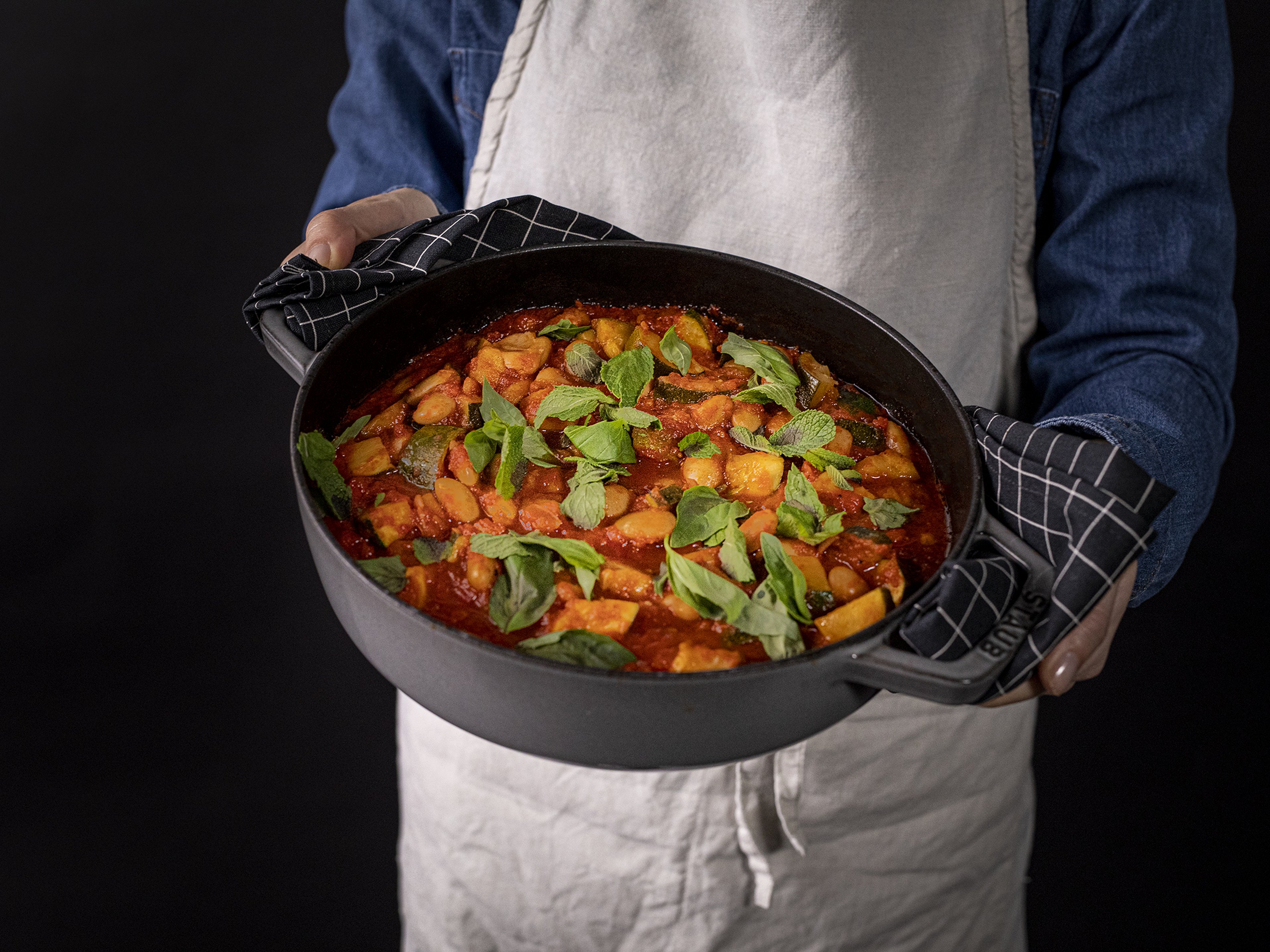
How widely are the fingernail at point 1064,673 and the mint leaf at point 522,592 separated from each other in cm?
51

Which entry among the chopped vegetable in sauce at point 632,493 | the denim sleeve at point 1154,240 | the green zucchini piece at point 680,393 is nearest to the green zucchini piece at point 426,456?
the chopped vegetable in sauce at point 632,493

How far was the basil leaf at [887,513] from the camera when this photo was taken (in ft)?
3.62

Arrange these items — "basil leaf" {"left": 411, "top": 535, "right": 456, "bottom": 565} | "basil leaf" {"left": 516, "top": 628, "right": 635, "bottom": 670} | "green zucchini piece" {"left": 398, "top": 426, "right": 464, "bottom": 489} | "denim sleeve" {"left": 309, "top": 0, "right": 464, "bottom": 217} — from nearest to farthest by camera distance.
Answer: "basil leaf" {"left": 516, "top": 628, "right": 635, "bottom": 670} → "basil leaf" {"left": 411, "top": 535, "right": 456, "bottom": 565} → "green zucchini piece" {"left": 398, "top": 426, "right": 464, "bottom": 489} → "denim sleeve" {"left": 309, "top": 0, "right": 464, "bottom": 217}

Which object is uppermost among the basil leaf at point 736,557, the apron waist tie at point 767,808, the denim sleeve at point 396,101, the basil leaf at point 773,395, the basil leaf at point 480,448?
the denim sleeve at point 396,101

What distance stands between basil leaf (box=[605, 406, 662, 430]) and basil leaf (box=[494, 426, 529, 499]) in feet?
0.35

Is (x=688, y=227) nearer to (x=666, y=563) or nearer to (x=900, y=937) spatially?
(x=666, y=563)

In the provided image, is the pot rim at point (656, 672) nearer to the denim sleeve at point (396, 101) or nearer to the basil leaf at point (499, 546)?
the basil leaf at point (499, 546)

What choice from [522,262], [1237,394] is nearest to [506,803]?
[522,262]

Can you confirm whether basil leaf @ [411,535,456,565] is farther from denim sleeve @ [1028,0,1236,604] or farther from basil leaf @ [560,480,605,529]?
denim sleeve @ [1028,0,1236,604]

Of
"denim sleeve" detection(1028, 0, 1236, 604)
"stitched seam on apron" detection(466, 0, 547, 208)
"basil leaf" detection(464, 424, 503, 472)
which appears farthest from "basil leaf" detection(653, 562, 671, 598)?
"stitched seam on apron" detection(466, 0, 547, 208)

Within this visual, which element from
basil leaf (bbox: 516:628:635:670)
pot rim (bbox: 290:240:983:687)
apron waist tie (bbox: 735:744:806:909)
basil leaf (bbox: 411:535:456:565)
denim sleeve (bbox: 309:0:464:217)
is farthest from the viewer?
→ denim sleeve (bbox: 309:0:464:217)

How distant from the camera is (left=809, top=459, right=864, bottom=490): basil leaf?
1133mm

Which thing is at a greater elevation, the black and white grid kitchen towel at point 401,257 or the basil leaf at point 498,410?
the black and white grid kitchen towel at point 401,257

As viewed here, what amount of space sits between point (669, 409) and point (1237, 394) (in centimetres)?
186
